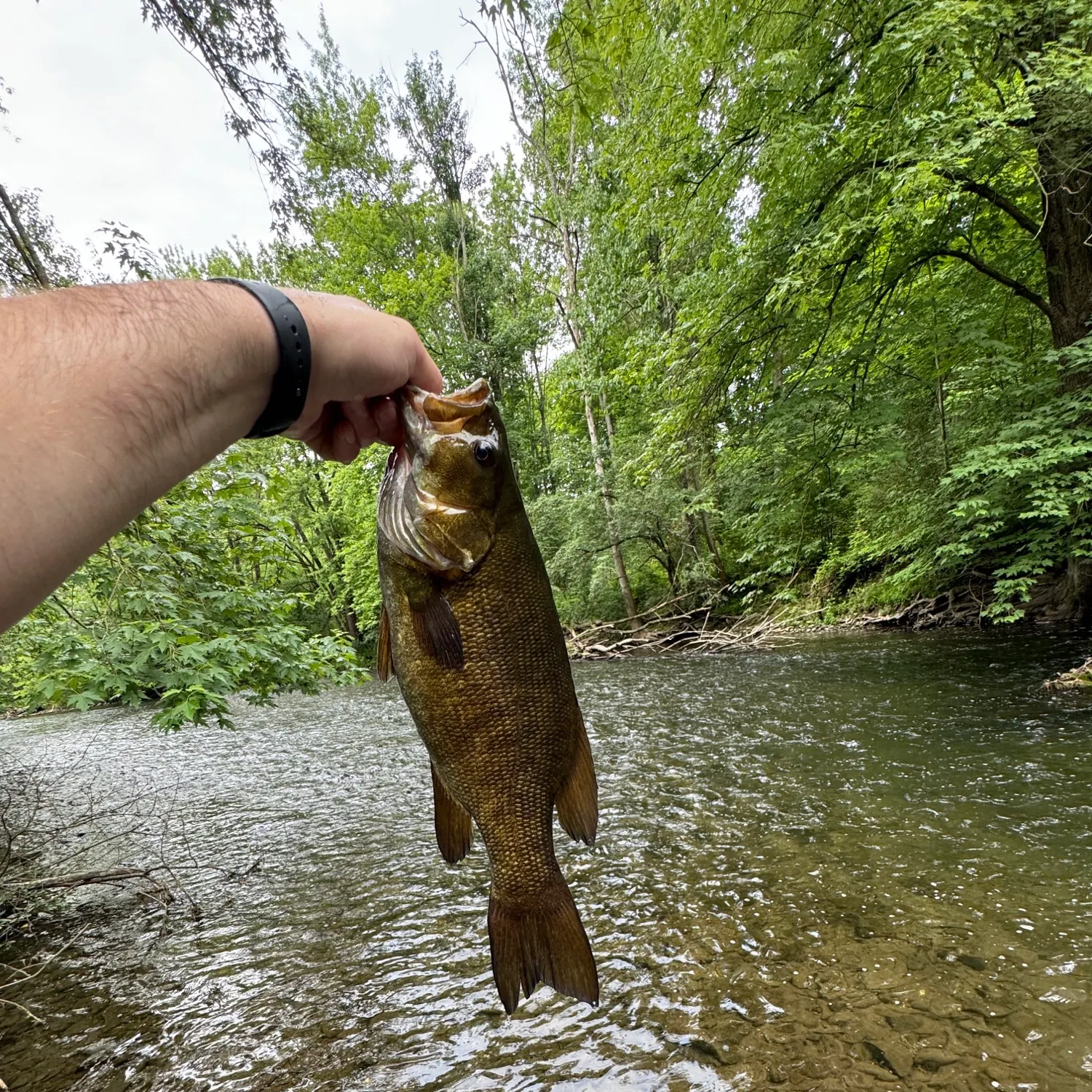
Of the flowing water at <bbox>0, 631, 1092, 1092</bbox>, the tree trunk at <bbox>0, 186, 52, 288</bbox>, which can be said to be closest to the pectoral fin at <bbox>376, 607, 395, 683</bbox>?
the flowing water at <bbox>0, 631, 1092, 1092</bbox>

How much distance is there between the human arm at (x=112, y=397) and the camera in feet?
2.72

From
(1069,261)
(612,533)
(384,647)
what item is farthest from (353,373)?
(612,533)

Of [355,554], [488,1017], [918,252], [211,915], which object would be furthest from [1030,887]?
[355,554]

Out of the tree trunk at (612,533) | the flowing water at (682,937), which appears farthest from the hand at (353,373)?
the tree trunk at (612,533)

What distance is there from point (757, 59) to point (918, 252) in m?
3.32

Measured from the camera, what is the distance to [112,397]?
3.08 ft

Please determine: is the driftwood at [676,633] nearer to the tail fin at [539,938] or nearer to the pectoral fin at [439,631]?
the tail fin at [539,938]

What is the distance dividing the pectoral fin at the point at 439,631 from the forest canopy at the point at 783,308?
8.62 feet

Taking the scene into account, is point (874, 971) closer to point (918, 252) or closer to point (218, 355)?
point (218, 355)

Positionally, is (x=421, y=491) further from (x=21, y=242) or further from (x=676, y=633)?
(x=676, y=633)

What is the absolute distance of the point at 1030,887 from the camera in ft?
12.4

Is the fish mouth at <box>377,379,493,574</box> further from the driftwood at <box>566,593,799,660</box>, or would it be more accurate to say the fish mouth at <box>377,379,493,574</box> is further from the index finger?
the driftwood at <box>566,593,799,660</box>

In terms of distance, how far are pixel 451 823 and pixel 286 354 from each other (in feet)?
4.72

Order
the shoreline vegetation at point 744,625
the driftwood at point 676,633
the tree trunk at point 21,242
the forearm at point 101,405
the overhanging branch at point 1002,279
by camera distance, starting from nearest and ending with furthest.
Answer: the forearm at point 101,405, the tree trunk at point 21,242, the overhanging branch at point 1002,279, the shoreline vegetation at point 744,625, the driftwood at point 676,633
